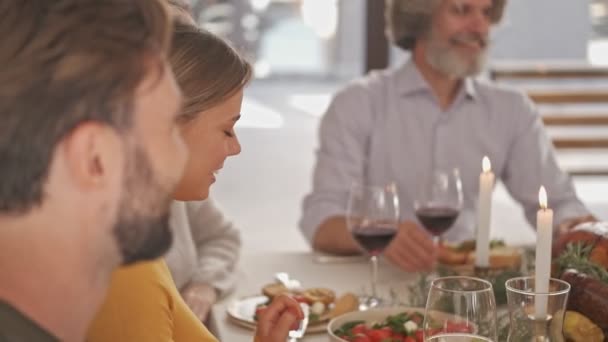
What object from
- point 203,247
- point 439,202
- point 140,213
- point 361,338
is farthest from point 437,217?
point 140,213

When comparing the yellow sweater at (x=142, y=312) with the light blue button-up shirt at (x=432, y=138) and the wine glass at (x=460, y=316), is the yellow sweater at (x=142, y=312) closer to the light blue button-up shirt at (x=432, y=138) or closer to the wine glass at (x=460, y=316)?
the wine glass at (x=460, y=316)

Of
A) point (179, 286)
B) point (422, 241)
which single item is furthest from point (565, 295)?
point (179, 286)

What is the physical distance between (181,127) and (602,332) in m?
0.67

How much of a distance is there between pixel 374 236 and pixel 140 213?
1130mm

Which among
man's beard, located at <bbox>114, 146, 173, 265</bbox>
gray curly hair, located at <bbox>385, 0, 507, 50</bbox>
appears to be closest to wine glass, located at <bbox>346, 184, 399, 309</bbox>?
gray curly hair, located at <bbox>385, 0, 507, 50</bbox>

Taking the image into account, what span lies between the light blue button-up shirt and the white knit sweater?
0.49 m

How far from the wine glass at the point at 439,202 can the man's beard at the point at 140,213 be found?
132 cm

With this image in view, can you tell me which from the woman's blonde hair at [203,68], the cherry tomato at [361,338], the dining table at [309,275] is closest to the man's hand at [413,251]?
the dining table at [309,275]

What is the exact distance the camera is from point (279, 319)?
135 centimetres

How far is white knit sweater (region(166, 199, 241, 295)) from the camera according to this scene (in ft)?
6.30

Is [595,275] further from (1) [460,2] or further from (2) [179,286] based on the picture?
(1) [460,2]

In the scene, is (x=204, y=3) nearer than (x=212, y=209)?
No

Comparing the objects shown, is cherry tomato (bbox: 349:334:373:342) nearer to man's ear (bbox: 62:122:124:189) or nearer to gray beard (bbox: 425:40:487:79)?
man's ear (bbox: 62:122:124:189)

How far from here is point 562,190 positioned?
2539 mm
